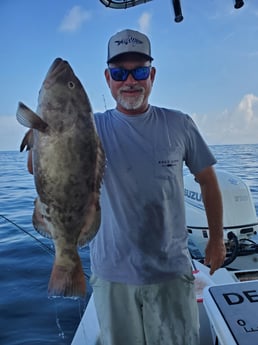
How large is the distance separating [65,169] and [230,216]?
141 inches

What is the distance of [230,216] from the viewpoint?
15.3 feet

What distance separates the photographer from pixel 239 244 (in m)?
4.48

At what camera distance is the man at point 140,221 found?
2016mm

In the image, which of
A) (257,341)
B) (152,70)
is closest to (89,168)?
(152,70)

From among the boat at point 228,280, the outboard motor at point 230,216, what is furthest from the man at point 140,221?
the outboard motor at point 230,216

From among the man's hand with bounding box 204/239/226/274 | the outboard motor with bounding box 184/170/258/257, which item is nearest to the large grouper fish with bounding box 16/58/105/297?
the man's hand with bounding box 204/239/226/274

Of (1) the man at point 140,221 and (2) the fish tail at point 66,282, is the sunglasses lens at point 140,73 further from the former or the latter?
(2) the fish tail at point 66,282

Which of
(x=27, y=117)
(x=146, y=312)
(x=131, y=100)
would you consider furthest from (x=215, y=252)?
(x=27, y=117)

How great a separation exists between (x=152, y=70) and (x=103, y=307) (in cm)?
136

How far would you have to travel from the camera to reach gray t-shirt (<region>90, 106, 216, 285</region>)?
2.02 meters

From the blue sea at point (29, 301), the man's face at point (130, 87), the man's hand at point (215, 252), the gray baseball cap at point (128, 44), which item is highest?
the gray baseball cap at point (128, 44)

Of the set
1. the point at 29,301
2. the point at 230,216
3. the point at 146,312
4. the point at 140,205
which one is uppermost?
the point at 140,205

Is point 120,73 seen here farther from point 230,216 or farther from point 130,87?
point 230,216

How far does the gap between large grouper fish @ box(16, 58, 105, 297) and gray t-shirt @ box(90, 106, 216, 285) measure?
47 cm
